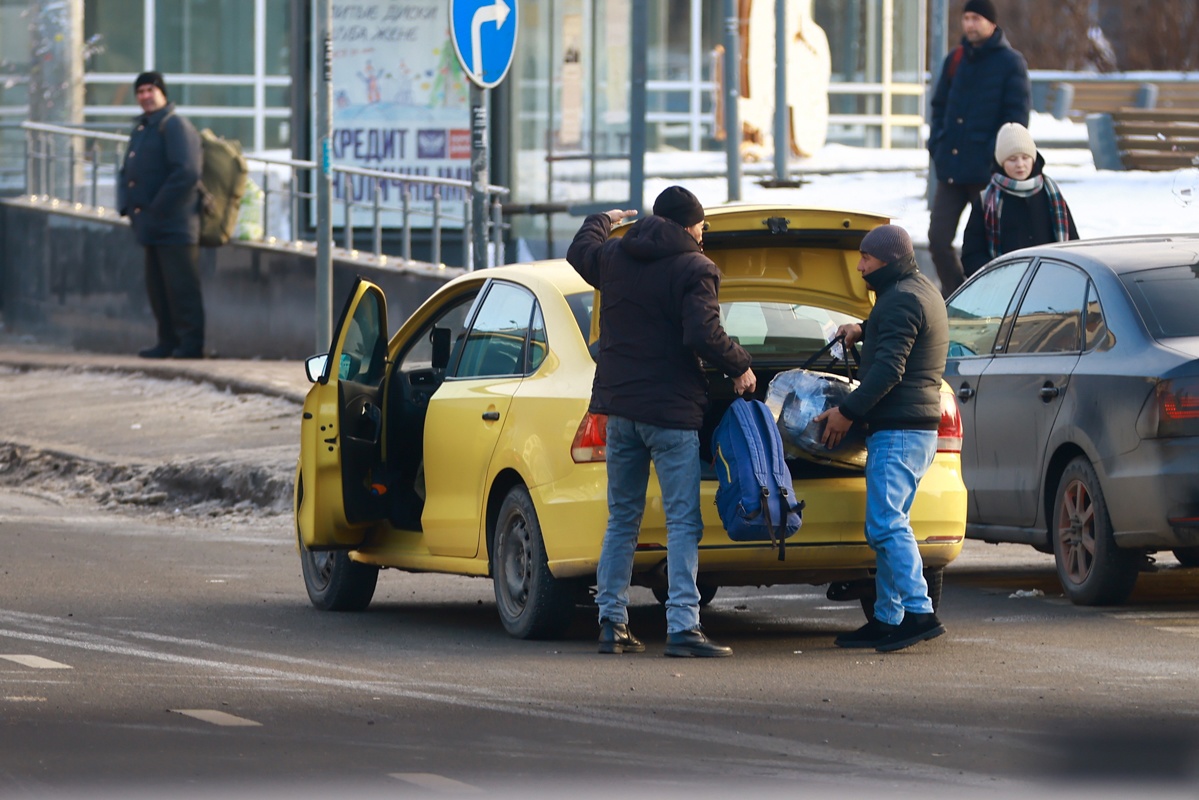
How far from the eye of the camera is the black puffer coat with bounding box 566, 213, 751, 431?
8.54 m

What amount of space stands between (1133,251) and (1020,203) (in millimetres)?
2862

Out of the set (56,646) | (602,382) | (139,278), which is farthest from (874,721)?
(139,278)

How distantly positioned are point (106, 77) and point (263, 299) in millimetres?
14557

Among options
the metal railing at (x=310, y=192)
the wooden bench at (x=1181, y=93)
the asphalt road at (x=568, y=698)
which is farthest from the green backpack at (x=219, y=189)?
the wooden bench at (x=1181, y=93)

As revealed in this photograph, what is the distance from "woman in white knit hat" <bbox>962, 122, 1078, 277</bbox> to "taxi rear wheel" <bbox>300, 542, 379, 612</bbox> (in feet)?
14.4

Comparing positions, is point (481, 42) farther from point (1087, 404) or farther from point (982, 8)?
point (1087, 404)

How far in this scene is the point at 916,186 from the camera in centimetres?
3055

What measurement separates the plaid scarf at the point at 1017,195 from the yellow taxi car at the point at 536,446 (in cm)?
392

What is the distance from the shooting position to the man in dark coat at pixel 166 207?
2020 cm

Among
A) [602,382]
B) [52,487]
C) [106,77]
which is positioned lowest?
[52,487]

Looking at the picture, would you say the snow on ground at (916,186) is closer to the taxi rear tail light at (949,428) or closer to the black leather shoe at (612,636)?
the taxi rear tail light at (949,428)

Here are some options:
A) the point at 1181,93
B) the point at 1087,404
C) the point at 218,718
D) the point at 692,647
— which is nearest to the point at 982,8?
the point at 1087,404

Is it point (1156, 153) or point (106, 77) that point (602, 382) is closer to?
point (1156, 153)

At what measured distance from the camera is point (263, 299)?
21.8 meters
